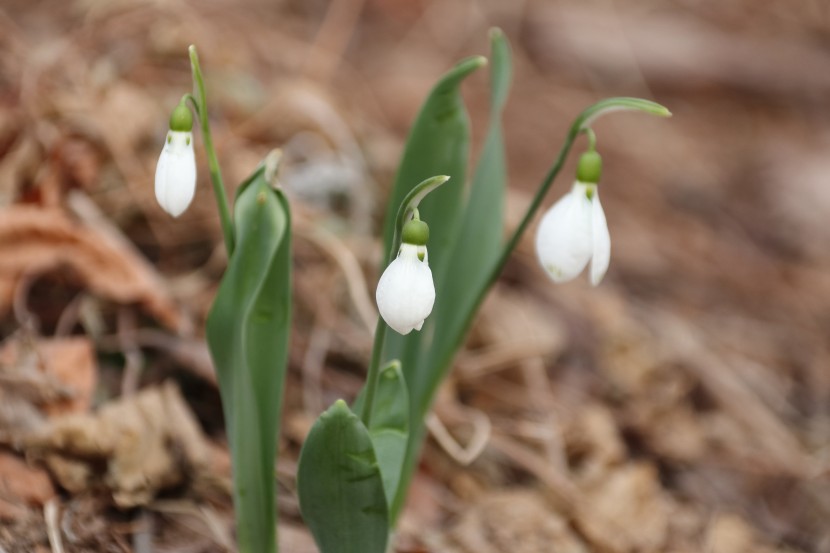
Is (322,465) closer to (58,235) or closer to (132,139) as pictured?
(58,235)

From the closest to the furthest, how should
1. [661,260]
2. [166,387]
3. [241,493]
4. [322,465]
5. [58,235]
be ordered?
[322,465] < [241,493] < [166,387] < [58,235] < [661,260]

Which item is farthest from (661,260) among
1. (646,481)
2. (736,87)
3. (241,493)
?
(241,493)

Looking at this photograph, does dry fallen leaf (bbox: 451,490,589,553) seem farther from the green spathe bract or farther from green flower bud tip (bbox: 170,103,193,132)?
green flower bud tip (bbox: 170,103,193,132)

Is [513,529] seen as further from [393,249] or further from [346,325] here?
[393,249]

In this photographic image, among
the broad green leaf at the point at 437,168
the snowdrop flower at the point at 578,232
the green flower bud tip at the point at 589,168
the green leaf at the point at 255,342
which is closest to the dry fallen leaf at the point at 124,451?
the green leaf at the point at 255,342

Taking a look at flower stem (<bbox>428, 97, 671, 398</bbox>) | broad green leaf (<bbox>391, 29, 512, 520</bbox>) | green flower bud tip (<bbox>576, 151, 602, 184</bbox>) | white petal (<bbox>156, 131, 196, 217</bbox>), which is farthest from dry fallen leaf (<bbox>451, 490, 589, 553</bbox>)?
white petal (<bbox>156, 131, 196, 217</bbox>)

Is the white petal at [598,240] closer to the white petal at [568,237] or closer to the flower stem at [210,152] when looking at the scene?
the white petal at [568,237]

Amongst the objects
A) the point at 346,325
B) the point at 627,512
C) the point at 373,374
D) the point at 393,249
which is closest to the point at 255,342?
the point at 373,374
